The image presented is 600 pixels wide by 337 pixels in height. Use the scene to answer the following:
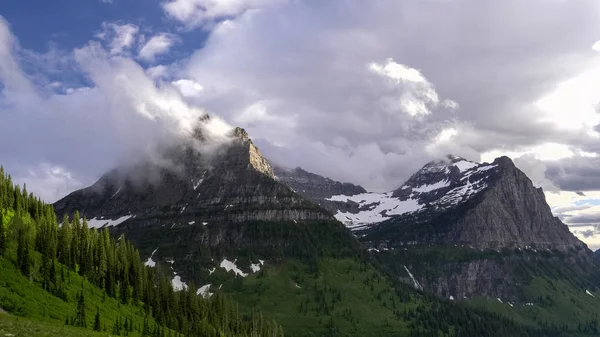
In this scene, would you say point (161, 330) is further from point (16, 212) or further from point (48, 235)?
point (16, 212)

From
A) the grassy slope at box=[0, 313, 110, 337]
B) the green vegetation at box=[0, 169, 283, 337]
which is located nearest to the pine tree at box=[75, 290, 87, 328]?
the green vegetation at box=[0, 169, 283, 337]

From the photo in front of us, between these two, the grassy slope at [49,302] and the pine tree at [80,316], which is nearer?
the grassy slope at [49,302]

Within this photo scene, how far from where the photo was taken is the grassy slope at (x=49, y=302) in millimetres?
111438

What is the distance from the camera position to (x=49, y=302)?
4973 inches

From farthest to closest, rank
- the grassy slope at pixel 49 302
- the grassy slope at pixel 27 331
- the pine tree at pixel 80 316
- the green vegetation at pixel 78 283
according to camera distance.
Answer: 1. the green vegetation at pixel 78 283
2. the pine tree at pixel 80 316
3. the grassy slope at pixel 49 302
4. the grassy slope at pixel 27 331

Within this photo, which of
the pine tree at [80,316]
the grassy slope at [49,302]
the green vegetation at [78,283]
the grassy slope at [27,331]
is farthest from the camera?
the green vegetation at [78,283]

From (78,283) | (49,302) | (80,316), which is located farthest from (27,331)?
(78,283)

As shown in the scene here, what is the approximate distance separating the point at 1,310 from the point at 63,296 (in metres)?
35.4

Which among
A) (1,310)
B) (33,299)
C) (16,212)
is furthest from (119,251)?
(1,310)

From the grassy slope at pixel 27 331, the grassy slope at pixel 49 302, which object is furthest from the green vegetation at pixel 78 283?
the grassy slope at pixel 27 331

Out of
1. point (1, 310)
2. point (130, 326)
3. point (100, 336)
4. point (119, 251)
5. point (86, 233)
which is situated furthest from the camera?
point (119, 251)

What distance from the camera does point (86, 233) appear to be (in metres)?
184

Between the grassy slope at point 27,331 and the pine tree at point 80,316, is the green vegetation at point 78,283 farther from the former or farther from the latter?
the grassy slope at point 27,331

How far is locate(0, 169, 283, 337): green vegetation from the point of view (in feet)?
409
